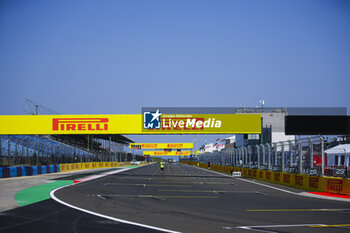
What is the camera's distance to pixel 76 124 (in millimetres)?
35219

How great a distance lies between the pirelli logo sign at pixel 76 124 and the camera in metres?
34.9

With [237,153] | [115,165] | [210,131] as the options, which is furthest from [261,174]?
[115,165]

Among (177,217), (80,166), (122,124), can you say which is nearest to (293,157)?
(122,124)

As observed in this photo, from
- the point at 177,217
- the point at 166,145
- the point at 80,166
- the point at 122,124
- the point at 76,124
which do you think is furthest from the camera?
the point at 166,145

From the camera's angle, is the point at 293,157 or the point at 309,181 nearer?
the point at 309,181

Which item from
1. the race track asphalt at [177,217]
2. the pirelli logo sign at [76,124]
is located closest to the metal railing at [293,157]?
the race track asphalt at [177,217]

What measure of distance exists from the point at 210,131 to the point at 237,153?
428 inches

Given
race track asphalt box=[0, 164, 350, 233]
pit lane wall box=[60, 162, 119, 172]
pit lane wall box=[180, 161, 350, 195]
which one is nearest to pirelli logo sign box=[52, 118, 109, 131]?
pit lane wall box=[60, 162, 119, 172]

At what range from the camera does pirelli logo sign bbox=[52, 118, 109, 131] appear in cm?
3488

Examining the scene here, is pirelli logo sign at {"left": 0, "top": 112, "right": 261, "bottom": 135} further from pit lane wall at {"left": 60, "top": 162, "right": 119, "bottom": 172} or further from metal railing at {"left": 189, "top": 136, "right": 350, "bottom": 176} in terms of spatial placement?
pit lane wall at {"left": 60, "top": 162, "right": 119, "bottom": 172}

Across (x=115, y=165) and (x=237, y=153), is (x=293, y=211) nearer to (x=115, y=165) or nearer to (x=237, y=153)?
(x=237, y=153)

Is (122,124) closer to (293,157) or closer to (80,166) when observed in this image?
(293,157)

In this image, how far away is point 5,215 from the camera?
426 inches

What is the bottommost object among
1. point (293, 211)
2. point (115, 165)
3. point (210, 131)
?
point (115, 165)
